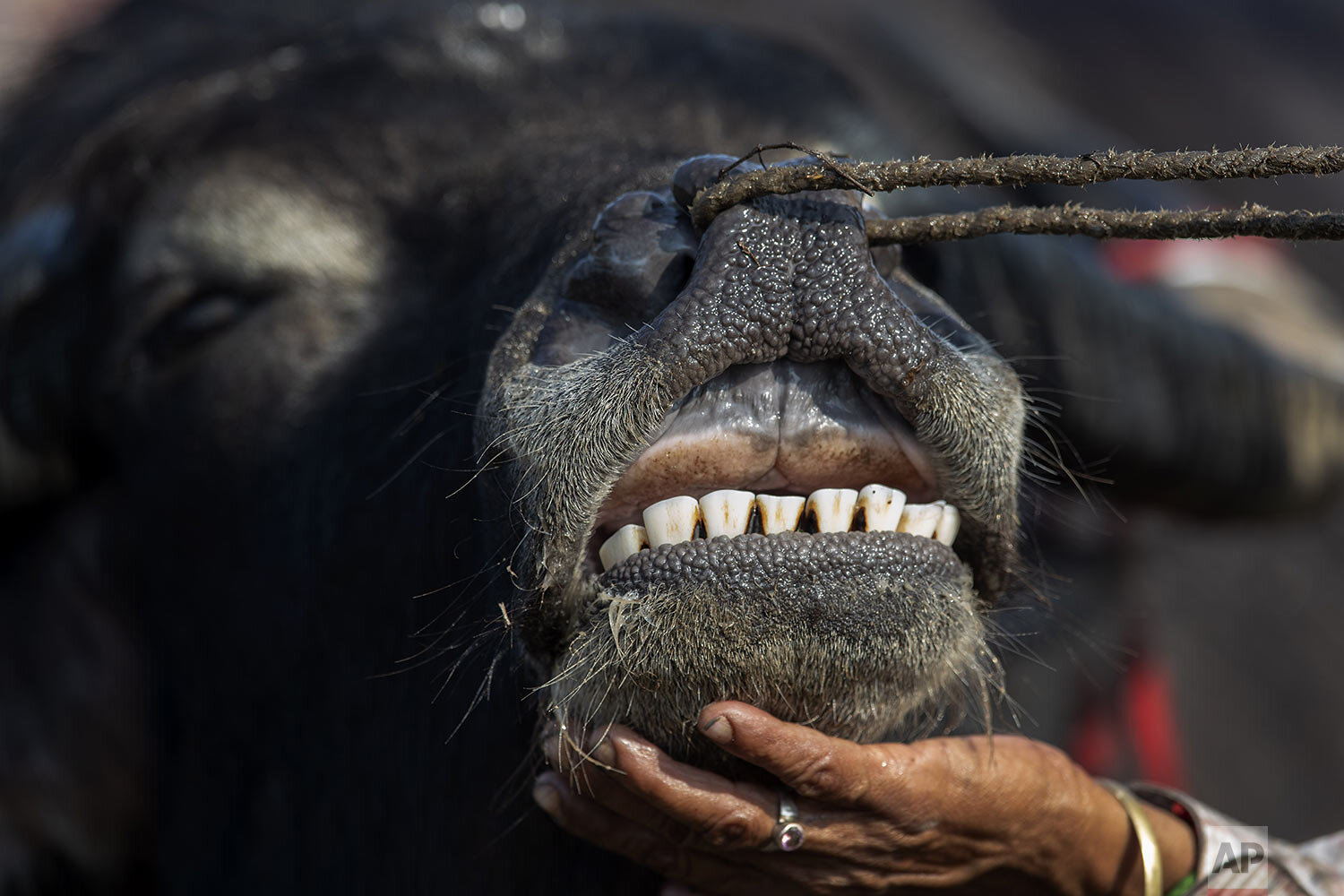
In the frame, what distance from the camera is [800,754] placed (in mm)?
1487

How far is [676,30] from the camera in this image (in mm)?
3020

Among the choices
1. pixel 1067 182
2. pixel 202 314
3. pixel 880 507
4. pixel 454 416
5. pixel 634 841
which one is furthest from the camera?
pixel 202 314

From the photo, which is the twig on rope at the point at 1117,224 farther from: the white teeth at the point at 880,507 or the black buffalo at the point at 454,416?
the white teeth at the point at 880,507

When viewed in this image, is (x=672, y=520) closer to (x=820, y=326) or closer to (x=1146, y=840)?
(x=820, y=326)

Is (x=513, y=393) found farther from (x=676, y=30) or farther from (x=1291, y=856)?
(x=676, y=30)

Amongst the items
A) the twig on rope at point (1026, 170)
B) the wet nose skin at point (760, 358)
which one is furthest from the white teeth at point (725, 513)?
the twig on rope at point (1026, 170)

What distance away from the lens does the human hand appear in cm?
151

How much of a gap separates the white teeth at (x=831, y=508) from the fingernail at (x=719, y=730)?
25 cm

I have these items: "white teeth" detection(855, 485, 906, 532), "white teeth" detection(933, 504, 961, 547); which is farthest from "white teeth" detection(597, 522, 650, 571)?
"white teeth" detection(933, 504, 961, 547)

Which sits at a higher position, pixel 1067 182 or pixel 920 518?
pixel 1067 182

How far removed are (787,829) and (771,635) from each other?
0.87 feet

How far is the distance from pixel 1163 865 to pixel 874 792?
61 centimetres

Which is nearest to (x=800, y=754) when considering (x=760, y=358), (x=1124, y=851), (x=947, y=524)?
(x=947, y=524)

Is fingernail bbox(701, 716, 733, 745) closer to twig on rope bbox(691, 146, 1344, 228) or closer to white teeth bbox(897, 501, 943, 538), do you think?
white teeth bbox(897, 501, 943, 538)
